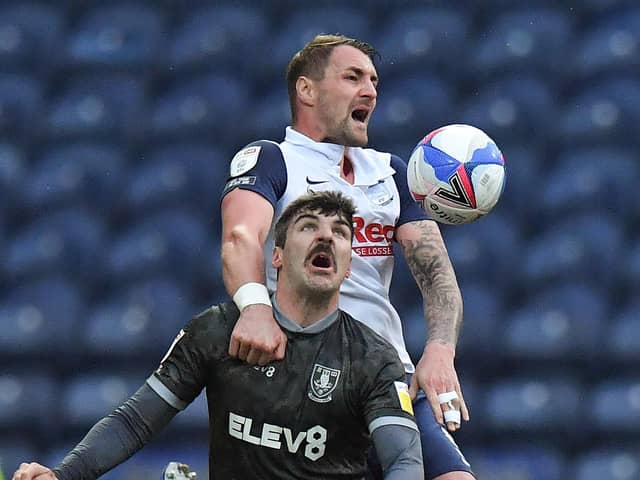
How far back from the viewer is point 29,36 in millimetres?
9125

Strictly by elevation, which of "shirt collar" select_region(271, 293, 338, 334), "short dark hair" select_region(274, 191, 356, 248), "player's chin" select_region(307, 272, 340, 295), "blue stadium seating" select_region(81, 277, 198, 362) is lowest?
"shirt collar" select_region(271, 293, 338, 334)

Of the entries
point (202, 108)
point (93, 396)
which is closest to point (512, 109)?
point (202, 108)

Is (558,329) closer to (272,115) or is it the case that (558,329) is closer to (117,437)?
(272,115)

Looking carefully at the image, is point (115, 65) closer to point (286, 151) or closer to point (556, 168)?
point (556, 168)

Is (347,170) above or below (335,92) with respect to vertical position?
below

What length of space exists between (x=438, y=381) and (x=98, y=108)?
544 cm

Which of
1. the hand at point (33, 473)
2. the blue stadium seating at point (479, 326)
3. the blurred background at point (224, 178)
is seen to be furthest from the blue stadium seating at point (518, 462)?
the hand at point (33, 473)

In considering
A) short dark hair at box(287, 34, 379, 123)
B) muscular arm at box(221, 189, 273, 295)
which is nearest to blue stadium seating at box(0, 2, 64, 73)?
short dark hair at box(287, 34, 379, 123)

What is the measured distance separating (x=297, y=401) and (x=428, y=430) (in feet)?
1.61

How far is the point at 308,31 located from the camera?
8852 millimetres

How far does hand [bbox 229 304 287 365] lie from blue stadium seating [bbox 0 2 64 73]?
5732mm

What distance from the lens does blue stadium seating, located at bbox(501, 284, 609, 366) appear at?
752 centimetres

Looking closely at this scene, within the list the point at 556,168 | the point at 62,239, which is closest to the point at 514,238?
the point at 556,168

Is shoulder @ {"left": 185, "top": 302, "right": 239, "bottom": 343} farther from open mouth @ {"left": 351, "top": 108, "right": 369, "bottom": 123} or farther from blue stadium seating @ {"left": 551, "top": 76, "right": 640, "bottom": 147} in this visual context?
blue stadium seating @ {"left": 551, "top": 76, "right": 640, "bottom": 147}
